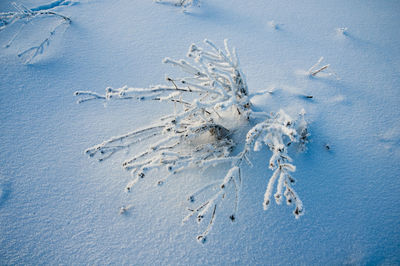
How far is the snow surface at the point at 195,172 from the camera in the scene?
1.28m

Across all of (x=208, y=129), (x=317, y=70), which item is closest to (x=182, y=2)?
(x=317, y=70)

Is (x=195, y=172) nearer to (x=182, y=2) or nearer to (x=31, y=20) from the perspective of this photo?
(x=182, y=2)

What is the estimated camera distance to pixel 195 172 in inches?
59.3

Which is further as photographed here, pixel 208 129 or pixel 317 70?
pixel 317 70

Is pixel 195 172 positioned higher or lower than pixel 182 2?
lower

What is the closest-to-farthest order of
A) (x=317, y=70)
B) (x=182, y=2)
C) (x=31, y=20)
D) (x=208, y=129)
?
(x=208, y=129)
(x=317, y=70)
(x=31, y=20)
(x=182, y=2)

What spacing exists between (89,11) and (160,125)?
2.47 meters

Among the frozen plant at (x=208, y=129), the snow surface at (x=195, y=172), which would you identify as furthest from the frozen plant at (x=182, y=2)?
the frozen plant at (x=208, y=129)

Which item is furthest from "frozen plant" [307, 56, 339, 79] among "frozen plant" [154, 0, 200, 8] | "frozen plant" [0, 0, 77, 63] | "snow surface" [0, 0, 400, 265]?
"frozen plant" [0, 0, 77, 63]

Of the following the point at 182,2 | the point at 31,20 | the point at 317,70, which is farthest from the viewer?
the point at 182,2

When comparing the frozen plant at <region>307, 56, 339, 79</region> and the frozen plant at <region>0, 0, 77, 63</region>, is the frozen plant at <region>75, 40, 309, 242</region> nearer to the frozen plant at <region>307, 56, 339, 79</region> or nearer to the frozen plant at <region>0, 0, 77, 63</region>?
the frozen plant at <region>307, 56, 339, 79</region>

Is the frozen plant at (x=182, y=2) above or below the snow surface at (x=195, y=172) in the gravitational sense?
above

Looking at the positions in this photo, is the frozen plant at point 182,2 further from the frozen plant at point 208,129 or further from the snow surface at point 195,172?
the frozen plant at point 208,129

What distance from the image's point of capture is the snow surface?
128 cm
